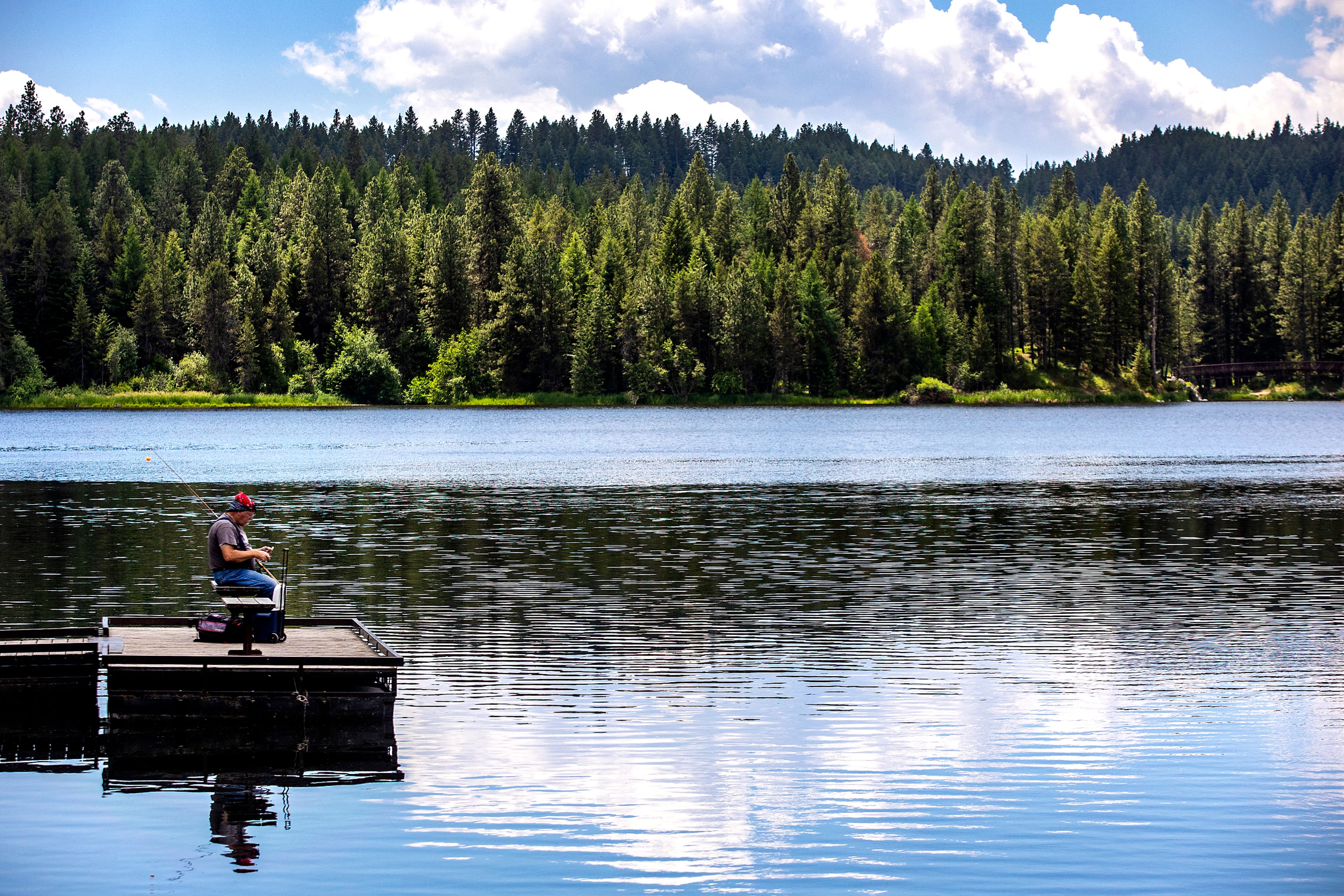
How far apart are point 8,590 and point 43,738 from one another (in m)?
13.8

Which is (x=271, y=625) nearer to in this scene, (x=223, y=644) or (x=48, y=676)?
(x=223, y=644)

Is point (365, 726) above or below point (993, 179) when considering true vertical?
below

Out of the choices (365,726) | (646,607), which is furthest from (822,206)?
(365,726)

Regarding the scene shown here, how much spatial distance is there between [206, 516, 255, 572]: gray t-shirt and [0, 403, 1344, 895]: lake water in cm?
316

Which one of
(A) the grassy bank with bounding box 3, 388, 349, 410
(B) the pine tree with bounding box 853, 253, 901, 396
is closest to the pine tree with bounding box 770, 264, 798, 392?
(B) the pine tree with bounding box 853, 253, 901, 396

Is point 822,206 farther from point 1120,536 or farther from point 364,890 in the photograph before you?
Result: point 364,890

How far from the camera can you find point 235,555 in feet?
68.0

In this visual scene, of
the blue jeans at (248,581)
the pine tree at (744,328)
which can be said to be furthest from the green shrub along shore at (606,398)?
the blue jeans at (248,581)

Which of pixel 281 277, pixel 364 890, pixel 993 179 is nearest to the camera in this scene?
pixel 364 890

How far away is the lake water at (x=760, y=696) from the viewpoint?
14305mm

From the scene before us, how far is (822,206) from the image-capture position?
178500 mm

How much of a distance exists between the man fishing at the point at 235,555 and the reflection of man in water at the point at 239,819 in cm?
444

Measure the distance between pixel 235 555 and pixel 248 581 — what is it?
475 mm

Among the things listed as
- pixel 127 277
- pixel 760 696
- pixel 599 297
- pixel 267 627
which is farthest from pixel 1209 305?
pixel 267 627
